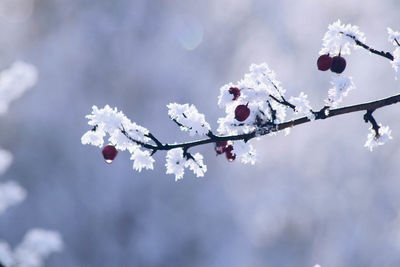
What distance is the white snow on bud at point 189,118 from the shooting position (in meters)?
3.39

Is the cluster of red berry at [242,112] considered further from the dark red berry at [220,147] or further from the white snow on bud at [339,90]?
the white snow on bud at [339,90]

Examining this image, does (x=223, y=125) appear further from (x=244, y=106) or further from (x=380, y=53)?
(x=380, y=53)

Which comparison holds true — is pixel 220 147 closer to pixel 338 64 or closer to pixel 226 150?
pixel 226 150

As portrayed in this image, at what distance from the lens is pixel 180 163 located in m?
3.54

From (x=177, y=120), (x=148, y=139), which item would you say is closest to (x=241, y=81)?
(x=177, y=120)

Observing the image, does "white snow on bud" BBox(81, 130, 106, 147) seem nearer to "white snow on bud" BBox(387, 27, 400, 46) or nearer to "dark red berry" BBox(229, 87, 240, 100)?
"dark red berry" BBox(229, 87, 240, 100)

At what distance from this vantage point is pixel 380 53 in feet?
→ 11.0

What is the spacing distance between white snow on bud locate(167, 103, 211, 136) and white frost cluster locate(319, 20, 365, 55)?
123cm

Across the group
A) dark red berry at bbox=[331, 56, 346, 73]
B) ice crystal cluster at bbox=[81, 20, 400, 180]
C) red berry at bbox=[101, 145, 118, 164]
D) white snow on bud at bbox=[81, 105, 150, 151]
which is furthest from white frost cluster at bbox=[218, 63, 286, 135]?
red berry at bbox=[101, 145, 118, 164]

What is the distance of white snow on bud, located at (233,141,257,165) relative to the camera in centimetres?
344

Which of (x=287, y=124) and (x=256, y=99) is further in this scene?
(x=256, y=99)

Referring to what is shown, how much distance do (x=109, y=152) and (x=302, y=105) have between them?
1648 mm

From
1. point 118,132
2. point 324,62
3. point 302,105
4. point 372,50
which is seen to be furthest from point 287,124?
point 118,132

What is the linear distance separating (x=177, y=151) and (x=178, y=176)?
217 mm
